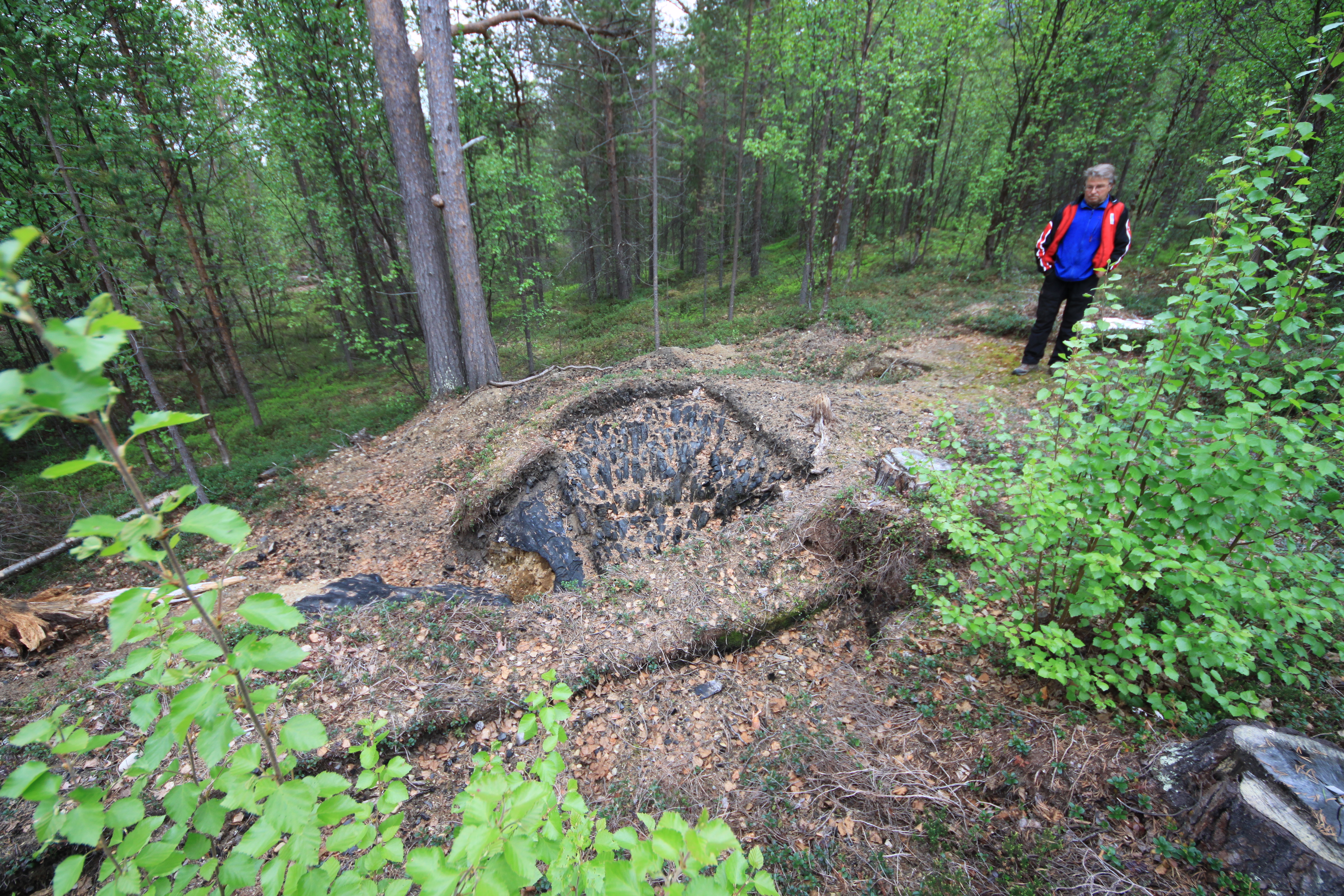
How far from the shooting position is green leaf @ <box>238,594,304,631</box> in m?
1.07

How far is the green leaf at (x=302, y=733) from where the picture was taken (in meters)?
1.11

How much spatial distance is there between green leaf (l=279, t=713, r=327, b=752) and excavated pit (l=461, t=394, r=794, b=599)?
4.08 metres

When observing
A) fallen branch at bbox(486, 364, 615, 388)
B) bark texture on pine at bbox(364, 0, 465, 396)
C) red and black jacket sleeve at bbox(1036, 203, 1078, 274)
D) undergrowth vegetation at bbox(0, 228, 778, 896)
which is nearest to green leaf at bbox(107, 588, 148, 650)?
undergrowth vegetation at bbox(0, 228, 778, 896)

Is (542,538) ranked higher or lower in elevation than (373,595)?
lower

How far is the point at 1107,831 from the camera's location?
2281 millimetres

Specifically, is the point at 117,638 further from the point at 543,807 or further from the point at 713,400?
the point at 713,400

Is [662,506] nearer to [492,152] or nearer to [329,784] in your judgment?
[329,784]

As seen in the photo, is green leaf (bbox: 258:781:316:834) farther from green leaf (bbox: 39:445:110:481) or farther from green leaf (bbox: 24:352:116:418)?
green leaf (bbox: 24:352:116:418)

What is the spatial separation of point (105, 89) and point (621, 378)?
712 cm

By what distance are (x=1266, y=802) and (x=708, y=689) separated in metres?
2.85

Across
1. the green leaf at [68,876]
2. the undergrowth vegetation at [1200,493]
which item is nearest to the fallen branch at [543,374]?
the undergrowth vegetation at [1200,493]

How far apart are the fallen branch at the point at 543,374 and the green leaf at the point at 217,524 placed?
25.4 ft

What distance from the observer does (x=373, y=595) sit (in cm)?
461

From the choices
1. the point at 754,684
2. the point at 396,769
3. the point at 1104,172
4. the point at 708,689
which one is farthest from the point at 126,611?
the point at 1104,172
